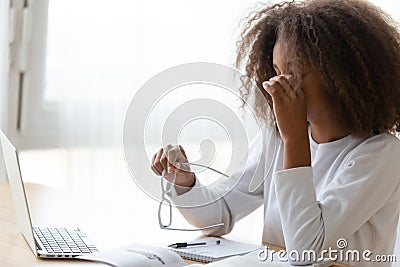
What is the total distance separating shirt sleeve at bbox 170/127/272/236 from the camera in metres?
1.65

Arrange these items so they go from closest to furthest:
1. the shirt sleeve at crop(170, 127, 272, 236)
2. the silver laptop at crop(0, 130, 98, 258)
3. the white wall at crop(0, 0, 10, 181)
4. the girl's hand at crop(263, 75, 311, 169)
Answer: the silver laptop at crop(0, 130, 98, 258) < the girl's hand at crop(263, 75, 311, 169) < the shirt sleeve at crop(170, 127, 272, 236) < the white wall at crop(0, 0, 10, 181)

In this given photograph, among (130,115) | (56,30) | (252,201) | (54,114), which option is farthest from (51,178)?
(130,115)

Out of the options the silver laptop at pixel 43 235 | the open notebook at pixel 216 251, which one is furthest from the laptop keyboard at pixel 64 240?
the open notebook at pixel 216 251

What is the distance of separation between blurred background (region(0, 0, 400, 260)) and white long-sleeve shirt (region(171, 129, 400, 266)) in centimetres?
89

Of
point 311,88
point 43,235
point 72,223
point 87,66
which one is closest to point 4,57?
point 87,66

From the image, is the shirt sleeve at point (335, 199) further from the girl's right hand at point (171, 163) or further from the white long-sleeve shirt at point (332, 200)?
the girl's right hand at point (171, 163)

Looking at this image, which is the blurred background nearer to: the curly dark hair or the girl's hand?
the curly dark hair

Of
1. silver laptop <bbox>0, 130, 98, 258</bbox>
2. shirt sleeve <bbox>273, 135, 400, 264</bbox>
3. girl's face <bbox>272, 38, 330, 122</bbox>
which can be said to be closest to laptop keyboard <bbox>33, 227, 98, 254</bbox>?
silver laptop <bbox>0, 130, 98, 258</bbox>

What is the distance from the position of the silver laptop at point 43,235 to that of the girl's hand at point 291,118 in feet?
1.39

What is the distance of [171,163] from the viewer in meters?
Answer: 1.54

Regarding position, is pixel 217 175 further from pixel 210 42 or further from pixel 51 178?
pixel 51 178

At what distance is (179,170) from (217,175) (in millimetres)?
94

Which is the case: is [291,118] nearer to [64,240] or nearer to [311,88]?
[311,88]

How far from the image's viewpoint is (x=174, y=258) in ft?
4.41
